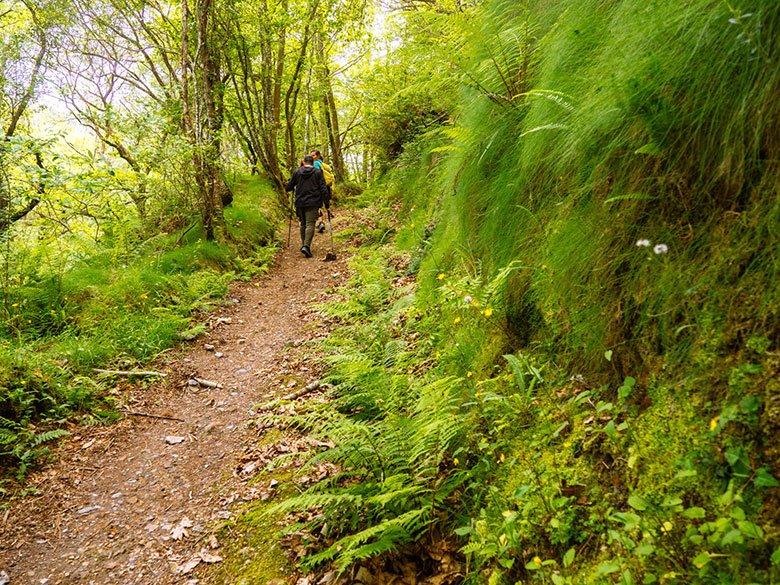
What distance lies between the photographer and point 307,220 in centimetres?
1282

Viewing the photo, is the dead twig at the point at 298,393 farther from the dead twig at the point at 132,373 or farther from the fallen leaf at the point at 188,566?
the fallen leaf at the point at 188,566

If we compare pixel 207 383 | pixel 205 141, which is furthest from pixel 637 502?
pixel 205 141

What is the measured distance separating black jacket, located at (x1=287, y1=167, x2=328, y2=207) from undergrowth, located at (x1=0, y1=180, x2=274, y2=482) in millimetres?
2023

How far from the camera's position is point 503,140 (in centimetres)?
449

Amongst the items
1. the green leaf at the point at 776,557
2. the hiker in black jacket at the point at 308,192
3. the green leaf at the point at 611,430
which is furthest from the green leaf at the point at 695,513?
the hiker in black jacket at the point at 308,192

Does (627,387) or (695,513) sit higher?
(627,387)

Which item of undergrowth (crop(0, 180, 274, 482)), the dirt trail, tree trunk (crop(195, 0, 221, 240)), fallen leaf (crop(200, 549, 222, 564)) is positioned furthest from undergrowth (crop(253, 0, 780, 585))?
tree trunk (crop(195, 0, 221, 240))

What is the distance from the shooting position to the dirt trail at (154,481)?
145 inches

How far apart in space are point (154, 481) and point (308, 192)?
30.7ft

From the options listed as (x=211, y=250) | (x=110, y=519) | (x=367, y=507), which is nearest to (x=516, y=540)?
(x=367, y=507)

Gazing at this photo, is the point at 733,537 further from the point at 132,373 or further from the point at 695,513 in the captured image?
the point at 132,373

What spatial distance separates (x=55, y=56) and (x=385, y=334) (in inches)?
584

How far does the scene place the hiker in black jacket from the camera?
12602 millimetres

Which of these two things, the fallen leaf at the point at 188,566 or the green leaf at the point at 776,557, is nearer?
the green leaf at the point at 776,557
